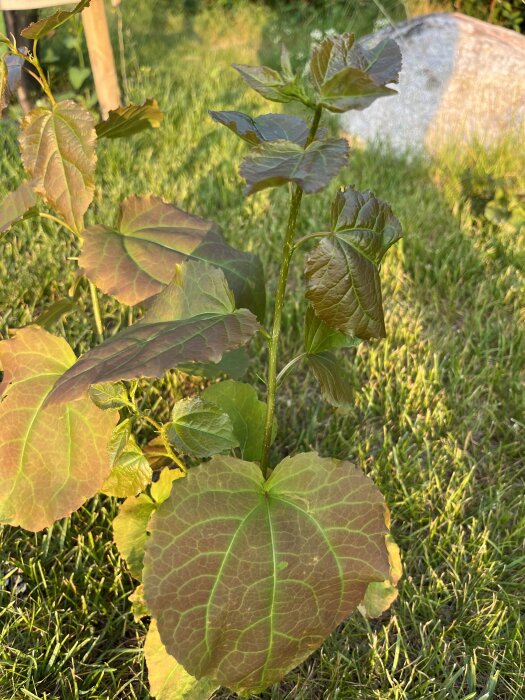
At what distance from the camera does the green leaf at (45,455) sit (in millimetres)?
1190

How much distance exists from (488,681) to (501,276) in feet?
5.47

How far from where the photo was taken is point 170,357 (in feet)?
2.85

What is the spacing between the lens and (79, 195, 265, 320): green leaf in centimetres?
124

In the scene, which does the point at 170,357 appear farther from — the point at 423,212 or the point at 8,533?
Result: the point at 423,212

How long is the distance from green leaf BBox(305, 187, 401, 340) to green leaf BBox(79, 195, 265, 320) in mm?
339

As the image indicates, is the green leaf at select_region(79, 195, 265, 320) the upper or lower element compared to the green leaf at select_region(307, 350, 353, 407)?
upper

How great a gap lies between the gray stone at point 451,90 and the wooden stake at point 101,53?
1.56 metres

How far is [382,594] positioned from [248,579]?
1.35 feet

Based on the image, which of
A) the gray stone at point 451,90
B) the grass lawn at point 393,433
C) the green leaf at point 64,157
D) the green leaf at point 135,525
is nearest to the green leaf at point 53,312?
the grass lawn at point 393,433

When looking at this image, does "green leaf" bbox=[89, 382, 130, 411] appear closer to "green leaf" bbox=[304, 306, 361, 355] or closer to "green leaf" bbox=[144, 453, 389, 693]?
"green leaf" bbox=[144, 453, 389, 693]

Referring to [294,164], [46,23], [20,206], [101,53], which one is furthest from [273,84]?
[101,53]

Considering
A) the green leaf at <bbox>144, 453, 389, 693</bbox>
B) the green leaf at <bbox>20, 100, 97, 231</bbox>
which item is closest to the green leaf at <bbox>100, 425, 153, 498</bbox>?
the green leaf at <bbox>144, 453, 389, 693</bbox>

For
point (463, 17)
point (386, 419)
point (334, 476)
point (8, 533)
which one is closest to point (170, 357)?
point (334, 476)

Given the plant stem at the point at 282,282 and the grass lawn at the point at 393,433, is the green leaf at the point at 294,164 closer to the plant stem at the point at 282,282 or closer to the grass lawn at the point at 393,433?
the plant stem at the point at 282,282
